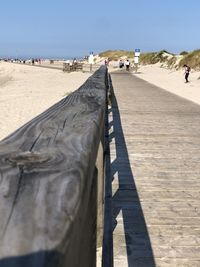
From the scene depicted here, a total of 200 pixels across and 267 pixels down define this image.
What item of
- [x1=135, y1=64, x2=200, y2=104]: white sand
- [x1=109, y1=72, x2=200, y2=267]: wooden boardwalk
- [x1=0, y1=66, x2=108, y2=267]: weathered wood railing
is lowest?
[x1=135, y1=64, x2=200, y2=104]: white sand

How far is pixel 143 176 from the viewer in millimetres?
6539

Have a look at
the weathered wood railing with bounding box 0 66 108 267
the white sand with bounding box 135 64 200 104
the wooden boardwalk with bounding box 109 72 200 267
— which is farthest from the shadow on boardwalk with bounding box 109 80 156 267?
the white sand with bounding box 135 64 200 104

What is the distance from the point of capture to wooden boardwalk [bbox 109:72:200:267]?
4090mm

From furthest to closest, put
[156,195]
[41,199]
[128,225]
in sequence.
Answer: [156,195] → [128,225] → [41,199]

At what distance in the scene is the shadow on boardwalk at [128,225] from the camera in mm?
3969

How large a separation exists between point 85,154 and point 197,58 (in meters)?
46.3

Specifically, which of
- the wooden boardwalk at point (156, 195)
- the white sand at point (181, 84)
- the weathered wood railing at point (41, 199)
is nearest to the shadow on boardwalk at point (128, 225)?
the wooden boardwalk at point (156, 195)

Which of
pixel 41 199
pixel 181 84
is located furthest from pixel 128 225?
pixel 181 84

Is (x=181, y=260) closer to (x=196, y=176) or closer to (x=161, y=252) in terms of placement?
(x=161, y=252)

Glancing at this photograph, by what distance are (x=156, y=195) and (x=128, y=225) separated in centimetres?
106

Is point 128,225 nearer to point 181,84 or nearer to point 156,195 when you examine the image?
point 156,195

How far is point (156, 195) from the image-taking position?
18.6 feet

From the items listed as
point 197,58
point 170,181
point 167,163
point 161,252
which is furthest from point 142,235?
point 197,58

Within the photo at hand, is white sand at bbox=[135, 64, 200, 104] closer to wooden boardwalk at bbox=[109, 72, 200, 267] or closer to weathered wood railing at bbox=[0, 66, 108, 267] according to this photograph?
wooden boardwalk at bbox=[109, 72, 200, 267]
